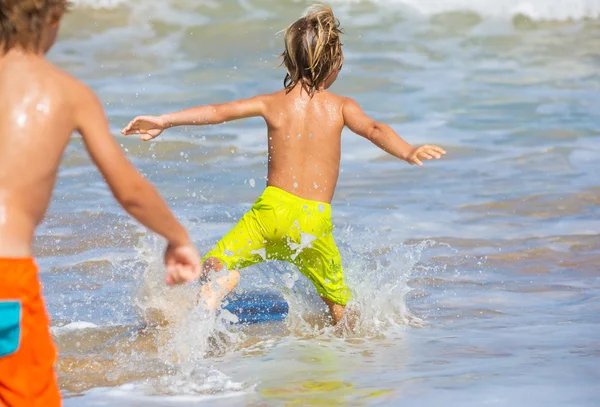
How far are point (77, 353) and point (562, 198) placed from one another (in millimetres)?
4361

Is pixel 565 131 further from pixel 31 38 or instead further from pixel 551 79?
pixel 31 38

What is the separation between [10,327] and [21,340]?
39 mm

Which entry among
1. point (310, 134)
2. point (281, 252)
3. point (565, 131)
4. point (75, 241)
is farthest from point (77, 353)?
point (565, 131)

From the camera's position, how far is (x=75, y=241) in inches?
242

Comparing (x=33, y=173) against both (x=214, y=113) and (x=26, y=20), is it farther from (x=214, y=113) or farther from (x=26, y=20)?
(x=214, y=113)

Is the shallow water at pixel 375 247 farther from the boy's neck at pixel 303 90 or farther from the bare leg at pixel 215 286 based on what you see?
the boy's neck at pixel 303 90

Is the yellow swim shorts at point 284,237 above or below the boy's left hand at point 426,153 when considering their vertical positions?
below

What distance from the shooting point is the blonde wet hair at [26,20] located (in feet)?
7.07

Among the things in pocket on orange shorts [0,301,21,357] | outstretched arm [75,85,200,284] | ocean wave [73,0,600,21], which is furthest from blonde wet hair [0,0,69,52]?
ocean wave [73,0,600,21]

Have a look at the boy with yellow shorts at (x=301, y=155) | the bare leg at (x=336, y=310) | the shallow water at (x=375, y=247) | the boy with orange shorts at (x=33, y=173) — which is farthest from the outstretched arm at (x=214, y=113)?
the boy with orange shorts at (x=33, y=173)

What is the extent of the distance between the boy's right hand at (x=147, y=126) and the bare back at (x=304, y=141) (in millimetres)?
514

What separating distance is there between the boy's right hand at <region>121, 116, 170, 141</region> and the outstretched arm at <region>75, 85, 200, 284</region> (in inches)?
79.4

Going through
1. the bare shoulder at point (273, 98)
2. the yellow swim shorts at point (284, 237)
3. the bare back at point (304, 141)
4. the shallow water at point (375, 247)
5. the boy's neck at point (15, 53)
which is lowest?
the shallow water at point (375, 247)

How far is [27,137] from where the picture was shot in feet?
7.18
